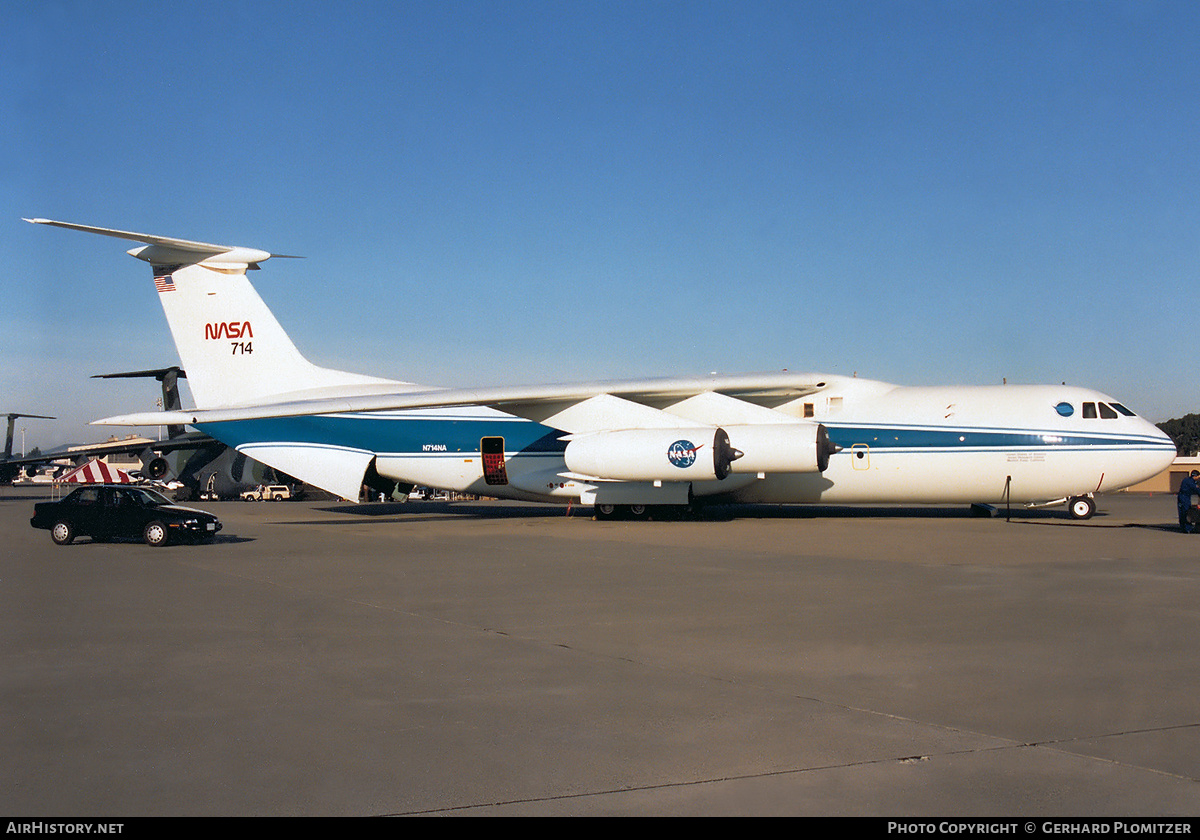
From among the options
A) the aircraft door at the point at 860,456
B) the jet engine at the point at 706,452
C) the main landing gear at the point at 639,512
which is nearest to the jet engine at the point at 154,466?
the main landing gear at the point at 639,512

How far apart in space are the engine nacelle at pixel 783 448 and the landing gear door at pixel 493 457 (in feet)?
19.8

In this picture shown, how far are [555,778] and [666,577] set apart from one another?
7075mm

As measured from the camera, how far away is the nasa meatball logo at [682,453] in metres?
19.3

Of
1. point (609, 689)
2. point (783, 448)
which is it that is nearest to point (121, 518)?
point (783, 448)

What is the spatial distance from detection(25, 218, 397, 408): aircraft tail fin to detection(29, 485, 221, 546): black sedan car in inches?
268

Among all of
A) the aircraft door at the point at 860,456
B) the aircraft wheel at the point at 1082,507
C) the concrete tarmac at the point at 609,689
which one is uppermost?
the aircraft door at the point at 860,456

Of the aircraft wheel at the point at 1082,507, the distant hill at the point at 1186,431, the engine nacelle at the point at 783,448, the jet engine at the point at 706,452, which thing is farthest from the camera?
the distant hill at the point at 1186,431

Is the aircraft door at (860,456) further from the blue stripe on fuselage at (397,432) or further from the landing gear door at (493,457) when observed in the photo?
the landing gear door at (493,457)

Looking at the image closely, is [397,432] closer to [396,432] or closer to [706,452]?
[396,432]

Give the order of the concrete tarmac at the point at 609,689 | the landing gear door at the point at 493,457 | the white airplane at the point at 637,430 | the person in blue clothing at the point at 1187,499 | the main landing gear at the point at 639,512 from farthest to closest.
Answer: the landing gear door at the point at 493,457, the main landing gear at the point at 639,512, the white airplane at the point at 637,430, the person in blue clothing at the point at 1187,499, the concrete tarmac at the point at 609,689

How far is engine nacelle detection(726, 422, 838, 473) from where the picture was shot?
18.9 meters

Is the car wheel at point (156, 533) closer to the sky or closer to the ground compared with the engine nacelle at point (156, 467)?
closer to the ground

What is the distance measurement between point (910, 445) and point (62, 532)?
52.2 ft

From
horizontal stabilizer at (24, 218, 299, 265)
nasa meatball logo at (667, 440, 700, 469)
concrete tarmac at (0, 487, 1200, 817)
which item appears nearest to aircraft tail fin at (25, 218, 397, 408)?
horizontal stabilizer at (24, 218, 299, 265)
